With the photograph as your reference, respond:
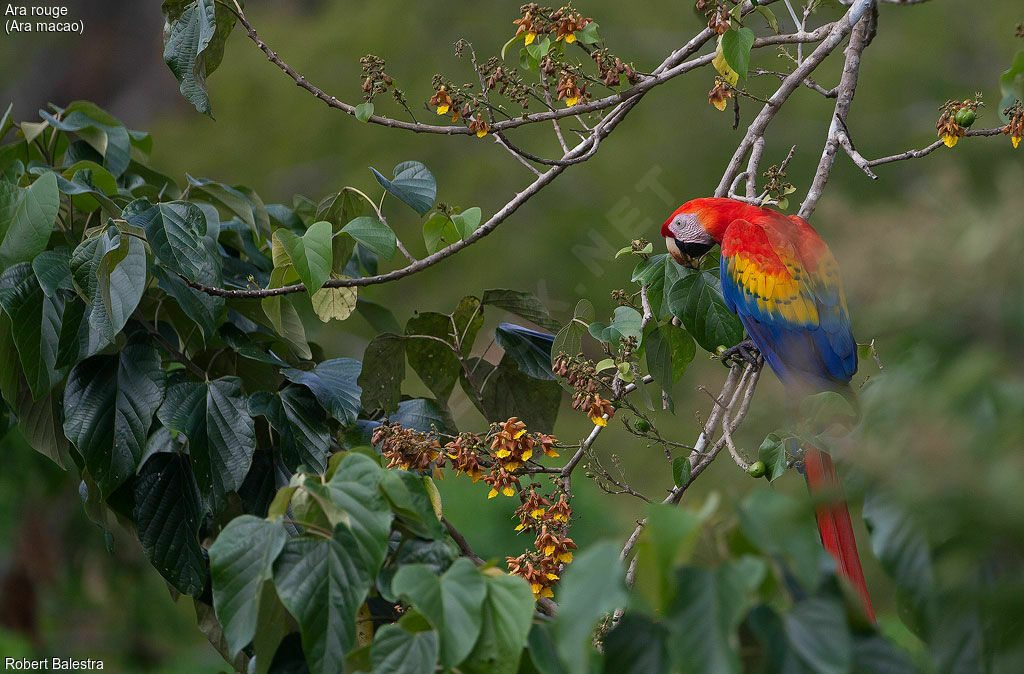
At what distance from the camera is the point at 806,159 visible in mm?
3998

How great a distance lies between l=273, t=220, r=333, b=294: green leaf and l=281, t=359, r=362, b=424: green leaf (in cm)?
14

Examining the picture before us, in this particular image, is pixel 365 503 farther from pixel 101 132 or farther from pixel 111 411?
pixel 101 132

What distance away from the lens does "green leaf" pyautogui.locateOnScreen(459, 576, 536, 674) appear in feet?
1.98

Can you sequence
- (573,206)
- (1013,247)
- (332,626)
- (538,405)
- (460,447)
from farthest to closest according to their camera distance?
(573,206), (538,405), (460,447), (332,626), (1013,247)

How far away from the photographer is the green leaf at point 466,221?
3.34ft

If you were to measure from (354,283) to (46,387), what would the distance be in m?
0.36

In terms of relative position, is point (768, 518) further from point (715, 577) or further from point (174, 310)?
point (174, 310)

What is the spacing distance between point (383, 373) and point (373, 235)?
212mm

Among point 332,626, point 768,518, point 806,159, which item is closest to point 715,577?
point 768,518

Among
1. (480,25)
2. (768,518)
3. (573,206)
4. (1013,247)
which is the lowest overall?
(573,206)

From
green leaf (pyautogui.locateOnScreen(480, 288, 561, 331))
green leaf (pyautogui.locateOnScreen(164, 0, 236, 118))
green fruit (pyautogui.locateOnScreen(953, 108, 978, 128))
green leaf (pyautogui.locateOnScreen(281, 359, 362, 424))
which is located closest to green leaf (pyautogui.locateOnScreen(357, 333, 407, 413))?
green leaf (pyautogui.locateOnScreen(281, 359, 362, 424))

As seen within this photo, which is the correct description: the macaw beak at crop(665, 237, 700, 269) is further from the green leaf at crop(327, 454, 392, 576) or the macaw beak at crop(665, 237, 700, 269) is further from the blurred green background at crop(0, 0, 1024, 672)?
the green leaf at crop(327, 454, 392, 576)

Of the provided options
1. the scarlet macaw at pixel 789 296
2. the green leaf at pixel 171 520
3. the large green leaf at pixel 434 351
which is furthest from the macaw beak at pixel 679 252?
the green leaf at pixel 171 520

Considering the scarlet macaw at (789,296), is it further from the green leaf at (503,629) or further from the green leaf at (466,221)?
the green leaf at (503,629)
